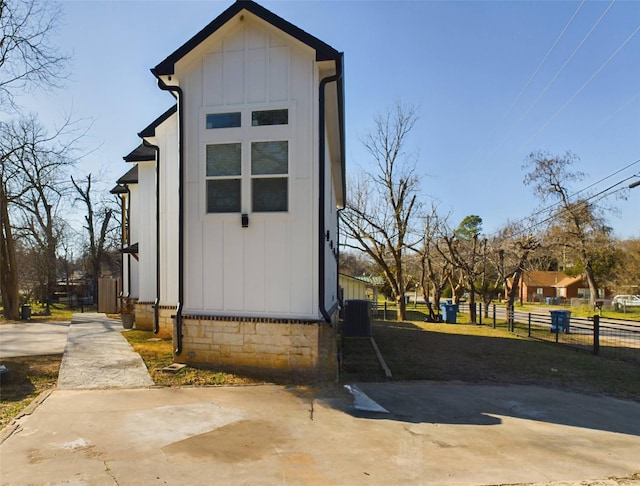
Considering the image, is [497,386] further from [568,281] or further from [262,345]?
[568,281]

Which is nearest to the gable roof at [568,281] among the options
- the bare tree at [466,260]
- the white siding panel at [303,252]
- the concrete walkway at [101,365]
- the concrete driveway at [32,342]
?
the bare tree at [466,260]

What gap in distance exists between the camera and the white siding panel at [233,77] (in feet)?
25.6

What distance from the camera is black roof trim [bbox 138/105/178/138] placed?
11404 mm

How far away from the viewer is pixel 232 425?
15.8 feet

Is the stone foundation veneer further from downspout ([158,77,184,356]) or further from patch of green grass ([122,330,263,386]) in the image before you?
patch of green grass ([122,330,263,386])

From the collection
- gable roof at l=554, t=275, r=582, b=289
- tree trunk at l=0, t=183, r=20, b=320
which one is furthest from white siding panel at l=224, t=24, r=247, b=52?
gable roof at l=554, t=275, r=582, b=289

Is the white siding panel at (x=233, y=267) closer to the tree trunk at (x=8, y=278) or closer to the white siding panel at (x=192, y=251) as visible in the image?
the white siding panel at (x=192, y=251)

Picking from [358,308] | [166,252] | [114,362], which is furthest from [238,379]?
[358,308]

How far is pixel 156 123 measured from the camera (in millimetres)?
11727

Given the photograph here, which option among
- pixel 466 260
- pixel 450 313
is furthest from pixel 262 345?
pixel 466 260

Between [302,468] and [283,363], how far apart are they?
3.37 meters

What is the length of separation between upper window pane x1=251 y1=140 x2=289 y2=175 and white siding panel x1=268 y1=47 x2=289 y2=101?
2.85 ft

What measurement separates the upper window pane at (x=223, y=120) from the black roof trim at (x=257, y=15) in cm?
114

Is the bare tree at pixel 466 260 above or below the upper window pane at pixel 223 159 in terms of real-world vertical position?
below
